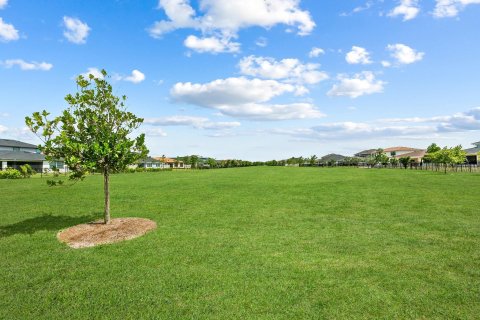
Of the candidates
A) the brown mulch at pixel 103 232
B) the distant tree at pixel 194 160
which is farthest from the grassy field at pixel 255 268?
the distant tree at pixel 194 160

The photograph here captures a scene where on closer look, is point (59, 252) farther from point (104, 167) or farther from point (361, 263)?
point (361, 263)

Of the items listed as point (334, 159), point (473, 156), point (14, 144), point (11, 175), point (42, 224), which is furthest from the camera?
point (334, 159)

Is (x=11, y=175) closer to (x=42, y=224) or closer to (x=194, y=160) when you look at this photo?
(x=42, y=224)

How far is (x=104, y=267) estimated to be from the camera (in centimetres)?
794

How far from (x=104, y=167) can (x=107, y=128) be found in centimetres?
166

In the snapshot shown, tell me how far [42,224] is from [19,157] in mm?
60442

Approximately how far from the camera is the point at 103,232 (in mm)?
11188

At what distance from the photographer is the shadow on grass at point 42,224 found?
11.9 meters

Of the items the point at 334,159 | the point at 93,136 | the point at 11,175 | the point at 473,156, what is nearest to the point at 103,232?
the point at 93,136

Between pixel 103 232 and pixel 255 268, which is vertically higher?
pixel 103 232

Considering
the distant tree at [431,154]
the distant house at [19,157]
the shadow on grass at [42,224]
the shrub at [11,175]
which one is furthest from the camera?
the distant house at [19,157]

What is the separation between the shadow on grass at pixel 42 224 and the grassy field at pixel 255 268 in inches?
1.8

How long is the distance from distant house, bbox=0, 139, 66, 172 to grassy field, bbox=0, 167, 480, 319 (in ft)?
160

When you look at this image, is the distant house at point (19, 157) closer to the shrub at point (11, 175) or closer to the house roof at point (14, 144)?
the house roof at point (14, 144)
